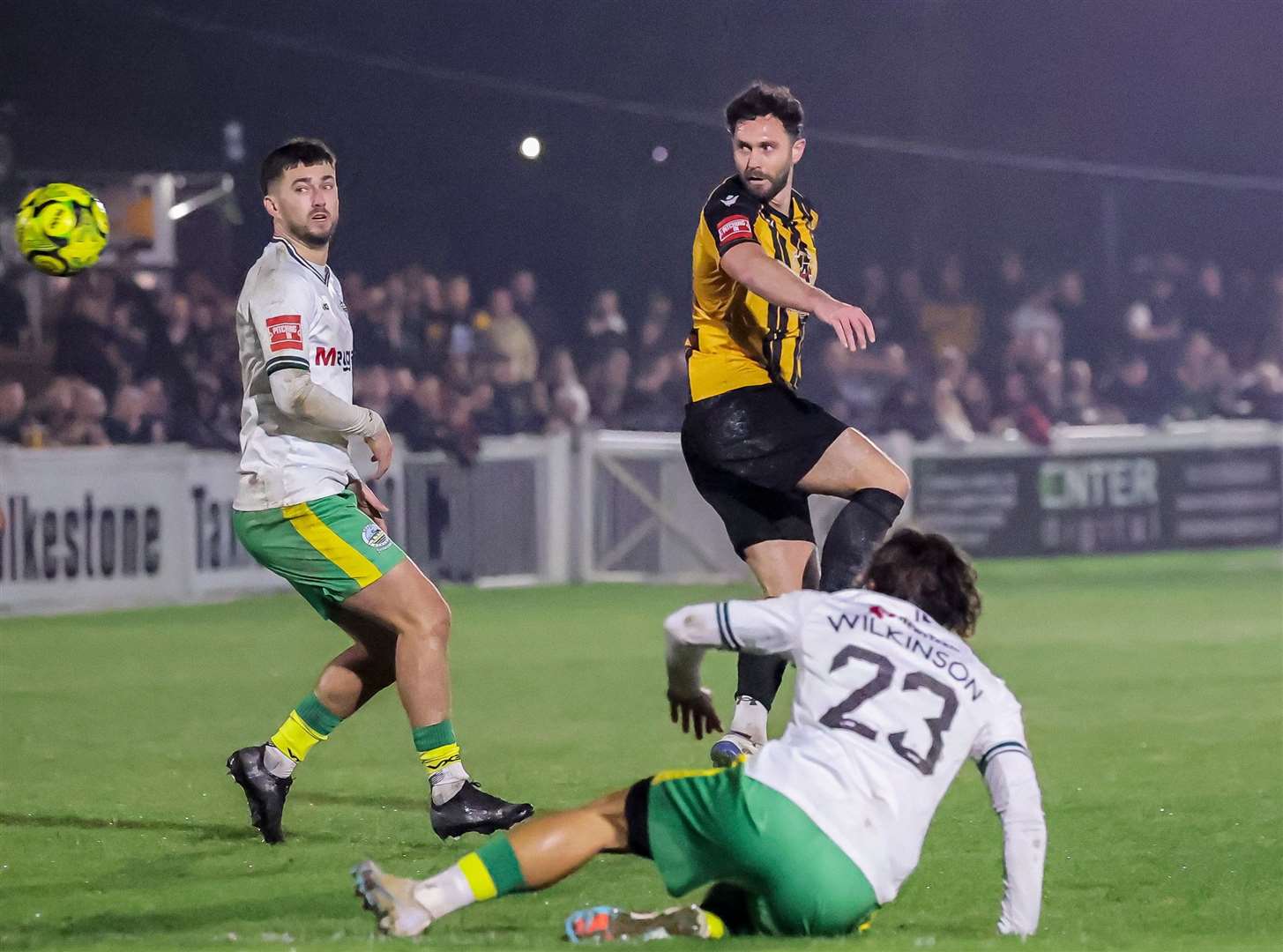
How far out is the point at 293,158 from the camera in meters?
6.56

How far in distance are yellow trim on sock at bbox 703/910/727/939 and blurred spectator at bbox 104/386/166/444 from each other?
12.2 metres

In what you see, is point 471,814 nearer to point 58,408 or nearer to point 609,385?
point 58,408

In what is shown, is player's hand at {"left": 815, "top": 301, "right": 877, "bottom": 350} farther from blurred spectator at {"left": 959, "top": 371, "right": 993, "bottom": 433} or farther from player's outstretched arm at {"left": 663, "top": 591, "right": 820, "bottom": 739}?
blurred spectator at {"left": 959, "top": 371, "right": 993, "bottom": 433}

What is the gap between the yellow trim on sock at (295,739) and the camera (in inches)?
266

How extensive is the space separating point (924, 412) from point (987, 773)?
14.9 m

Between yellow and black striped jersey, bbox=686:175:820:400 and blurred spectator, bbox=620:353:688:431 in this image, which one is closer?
yellow and black striped jersey, bbox=686:175:820:400

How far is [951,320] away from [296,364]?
53.3 ft

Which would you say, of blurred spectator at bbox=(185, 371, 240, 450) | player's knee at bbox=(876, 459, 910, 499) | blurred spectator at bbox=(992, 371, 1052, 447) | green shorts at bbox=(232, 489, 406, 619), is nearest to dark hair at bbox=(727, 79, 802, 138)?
player's knee at bbox=(876, 459, 910, 499)

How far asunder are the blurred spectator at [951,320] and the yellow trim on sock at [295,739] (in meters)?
15.6

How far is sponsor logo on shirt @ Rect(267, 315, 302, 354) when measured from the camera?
6375 millimetres

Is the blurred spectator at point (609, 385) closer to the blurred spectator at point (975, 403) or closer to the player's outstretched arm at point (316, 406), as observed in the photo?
the blurred spectator at point (975, 403)

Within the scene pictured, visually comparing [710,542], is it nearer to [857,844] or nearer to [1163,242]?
[1163,242]

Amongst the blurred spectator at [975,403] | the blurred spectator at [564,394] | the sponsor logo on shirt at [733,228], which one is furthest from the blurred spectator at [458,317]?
the sponsor logo on shirt at [733,228]

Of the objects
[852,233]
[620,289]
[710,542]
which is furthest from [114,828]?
[852,233]
